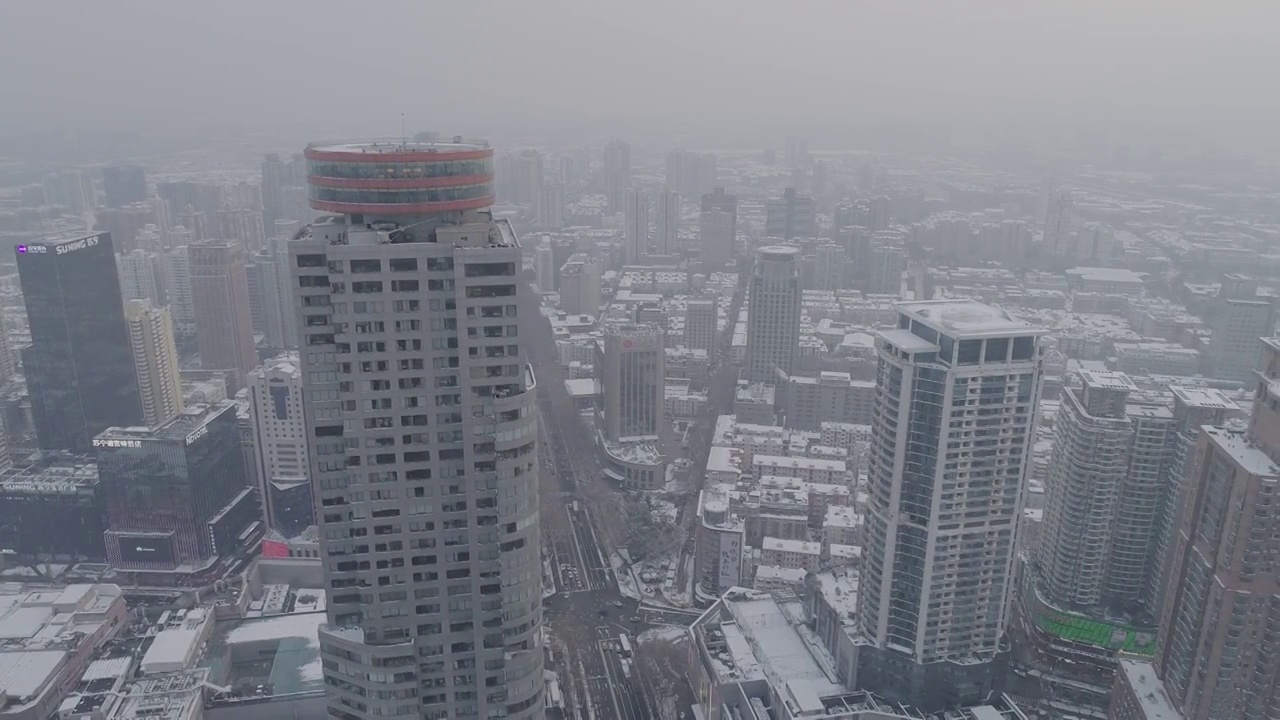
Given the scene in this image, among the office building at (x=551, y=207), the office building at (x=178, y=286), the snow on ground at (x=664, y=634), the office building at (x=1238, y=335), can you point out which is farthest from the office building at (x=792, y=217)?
the snow on ground at (x=664, y=634)

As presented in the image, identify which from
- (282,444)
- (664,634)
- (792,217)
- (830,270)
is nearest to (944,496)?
Result: (664,634)

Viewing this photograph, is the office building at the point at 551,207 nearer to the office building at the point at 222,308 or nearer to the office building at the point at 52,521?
the office building at the point at 222,308

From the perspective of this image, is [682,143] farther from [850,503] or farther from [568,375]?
[850,503]

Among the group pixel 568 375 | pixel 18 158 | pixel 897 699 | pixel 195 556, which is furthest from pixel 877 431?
pixel 18 158

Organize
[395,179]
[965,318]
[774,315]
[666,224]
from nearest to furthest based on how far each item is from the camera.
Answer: [395,179]
[965,318]
[774,315]
[666,224]

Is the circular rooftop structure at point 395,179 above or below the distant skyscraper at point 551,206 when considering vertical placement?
above

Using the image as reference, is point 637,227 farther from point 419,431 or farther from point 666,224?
point 419,431
